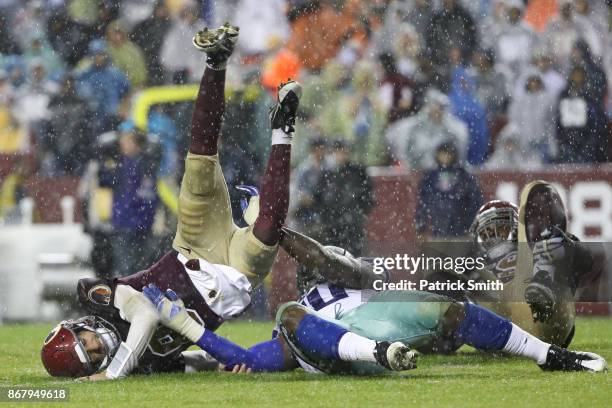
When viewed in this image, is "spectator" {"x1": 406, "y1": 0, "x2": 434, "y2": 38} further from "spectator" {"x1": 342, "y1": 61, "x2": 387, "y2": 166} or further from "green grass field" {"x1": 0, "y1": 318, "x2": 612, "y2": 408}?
"green grass field" {"x1": 0, "y1": 318, "x2": 612, "y2": 408}

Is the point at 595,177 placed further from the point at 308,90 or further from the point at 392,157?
the point at 308,90

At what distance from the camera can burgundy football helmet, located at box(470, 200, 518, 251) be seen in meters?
8.47

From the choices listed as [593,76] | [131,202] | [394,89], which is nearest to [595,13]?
[593,76]

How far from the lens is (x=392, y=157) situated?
12.8 metres

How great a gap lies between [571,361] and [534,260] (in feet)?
4.22

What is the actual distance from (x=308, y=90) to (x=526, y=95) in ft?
7.35

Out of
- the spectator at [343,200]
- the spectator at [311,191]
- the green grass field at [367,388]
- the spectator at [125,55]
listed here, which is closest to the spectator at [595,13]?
the spectator at [343,200]

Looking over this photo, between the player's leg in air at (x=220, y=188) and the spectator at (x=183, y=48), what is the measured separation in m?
6.11

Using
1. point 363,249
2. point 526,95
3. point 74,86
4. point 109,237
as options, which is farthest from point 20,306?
point 526,95

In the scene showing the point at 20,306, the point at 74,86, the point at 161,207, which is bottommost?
the point at 20,306

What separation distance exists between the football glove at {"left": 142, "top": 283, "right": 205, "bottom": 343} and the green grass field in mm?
276

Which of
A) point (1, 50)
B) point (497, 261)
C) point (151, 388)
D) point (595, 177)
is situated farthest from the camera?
point (1, 50)

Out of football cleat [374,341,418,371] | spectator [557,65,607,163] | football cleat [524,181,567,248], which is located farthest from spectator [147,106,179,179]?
football cleat [374,341,418,371]

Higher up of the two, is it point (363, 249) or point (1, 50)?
point (1, 50)
